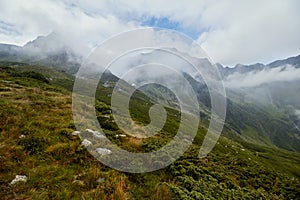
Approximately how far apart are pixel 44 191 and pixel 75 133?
19.6ft

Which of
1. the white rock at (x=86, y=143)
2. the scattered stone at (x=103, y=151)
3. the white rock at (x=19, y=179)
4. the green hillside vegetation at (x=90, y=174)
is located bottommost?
the white rock at (x=19, y=179)

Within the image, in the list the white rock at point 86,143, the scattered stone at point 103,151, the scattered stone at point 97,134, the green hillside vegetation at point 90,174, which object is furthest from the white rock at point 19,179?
the scattered stone at point 97,134

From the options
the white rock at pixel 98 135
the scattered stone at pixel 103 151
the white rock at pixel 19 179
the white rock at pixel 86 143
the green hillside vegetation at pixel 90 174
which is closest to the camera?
the white rock at pixel 19 179

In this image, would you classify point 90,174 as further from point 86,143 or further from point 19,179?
point 86,143

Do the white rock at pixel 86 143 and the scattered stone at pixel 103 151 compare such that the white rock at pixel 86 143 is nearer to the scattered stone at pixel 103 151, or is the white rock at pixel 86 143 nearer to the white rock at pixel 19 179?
the scattered stone at pixel 103 151

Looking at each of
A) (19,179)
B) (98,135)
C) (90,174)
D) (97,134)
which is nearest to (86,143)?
(98,135)

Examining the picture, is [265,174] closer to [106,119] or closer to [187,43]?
[187,43]

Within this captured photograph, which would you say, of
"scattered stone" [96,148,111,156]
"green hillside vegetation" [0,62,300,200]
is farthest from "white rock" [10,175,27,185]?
"scattered stone" [96,148,111,156]

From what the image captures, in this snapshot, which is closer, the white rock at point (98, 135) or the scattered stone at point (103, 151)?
the scattered stone at point (103, 151)

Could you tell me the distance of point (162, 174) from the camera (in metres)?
10.3

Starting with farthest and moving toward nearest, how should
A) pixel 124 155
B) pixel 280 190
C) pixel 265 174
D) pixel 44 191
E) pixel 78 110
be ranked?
pixel 78 110 < pixel 265 174 < pixel 280 190 < pixel 124 155 < pixel 44 191

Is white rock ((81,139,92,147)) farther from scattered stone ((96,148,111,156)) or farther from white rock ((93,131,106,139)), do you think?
white rock ((93,131,106,139))

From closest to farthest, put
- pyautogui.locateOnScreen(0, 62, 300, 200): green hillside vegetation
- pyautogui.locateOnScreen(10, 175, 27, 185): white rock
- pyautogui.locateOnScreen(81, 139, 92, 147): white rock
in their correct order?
pyautogui.locateOnScreen(10, 175, 27, 185): white rock → pyautogui.locateOnScreen(0, 62, 300, 200): green hillside vegetation → pyautogui.locateOnScreen(81, 139, 92, 147): white rock

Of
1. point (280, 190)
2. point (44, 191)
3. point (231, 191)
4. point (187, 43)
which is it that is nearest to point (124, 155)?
point (44, 191)
